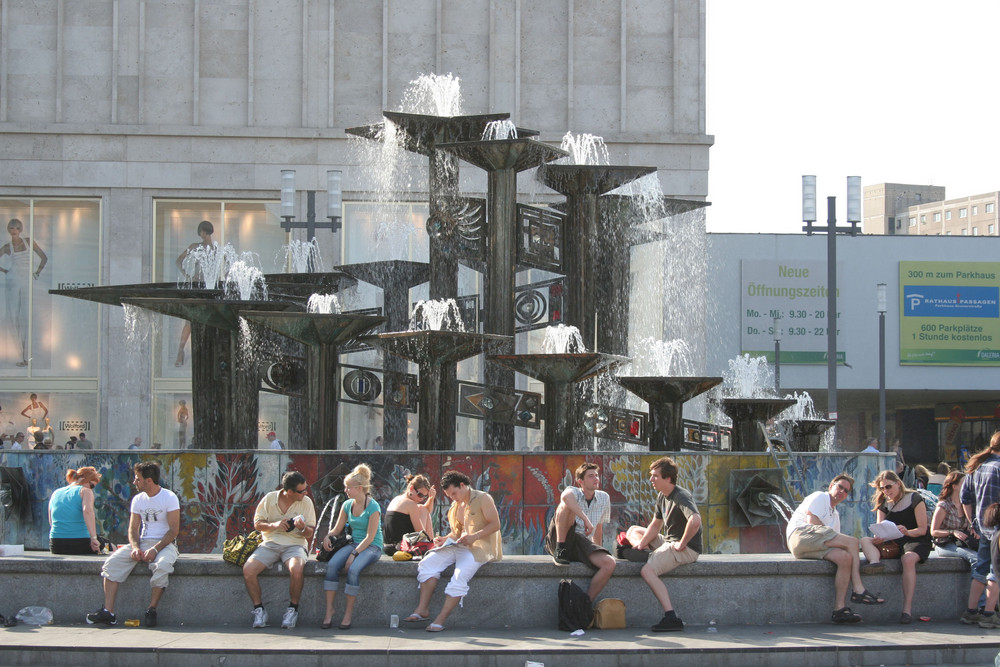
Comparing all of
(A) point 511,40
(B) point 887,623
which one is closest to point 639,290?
(A) point 511,40

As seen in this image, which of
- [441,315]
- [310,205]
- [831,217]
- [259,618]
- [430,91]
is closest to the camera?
[259,618]

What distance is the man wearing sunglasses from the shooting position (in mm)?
9117

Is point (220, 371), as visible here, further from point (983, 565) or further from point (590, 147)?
point (590, 147)

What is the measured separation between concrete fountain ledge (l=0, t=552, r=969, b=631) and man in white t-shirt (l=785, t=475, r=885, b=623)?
131mm

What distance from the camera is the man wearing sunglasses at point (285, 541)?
29.9 feet

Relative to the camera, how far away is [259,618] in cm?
912

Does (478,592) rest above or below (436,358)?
below

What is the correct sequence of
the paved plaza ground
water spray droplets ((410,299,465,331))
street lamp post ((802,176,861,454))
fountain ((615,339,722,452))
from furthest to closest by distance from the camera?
1. street lamp post ((802,176,861,454))
2. water spray droplets ((410,299,465,331))
3. fountain ((615,339,722,452))
4. the paved plaza ground

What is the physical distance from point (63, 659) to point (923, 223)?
137 meters

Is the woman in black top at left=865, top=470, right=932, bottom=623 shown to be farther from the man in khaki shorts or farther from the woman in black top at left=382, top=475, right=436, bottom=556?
the woman in black top at left=382, top=475, right=436, bottom=556

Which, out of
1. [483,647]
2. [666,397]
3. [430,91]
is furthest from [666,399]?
[430,91]

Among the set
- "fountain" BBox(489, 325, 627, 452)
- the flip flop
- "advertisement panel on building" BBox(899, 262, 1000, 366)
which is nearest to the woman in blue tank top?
the flip flop

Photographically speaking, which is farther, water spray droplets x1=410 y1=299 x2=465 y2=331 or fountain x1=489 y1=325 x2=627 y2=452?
water spray droplets x1=410 y1=299 x2=465 y2=331

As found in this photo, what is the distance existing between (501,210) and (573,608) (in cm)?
786
